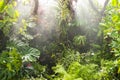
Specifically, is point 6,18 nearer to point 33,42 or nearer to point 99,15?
point 33,42

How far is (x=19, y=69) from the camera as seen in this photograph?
491 centimetres

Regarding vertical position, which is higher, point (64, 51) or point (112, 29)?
point (112, 29)

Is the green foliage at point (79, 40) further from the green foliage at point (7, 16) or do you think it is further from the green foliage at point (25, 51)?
the green foliage at point (7, 16)

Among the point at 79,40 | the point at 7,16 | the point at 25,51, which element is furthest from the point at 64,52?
the point at 7,16

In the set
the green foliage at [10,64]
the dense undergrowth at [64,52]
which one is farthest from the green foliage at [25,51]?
the green foliage at [10,64]

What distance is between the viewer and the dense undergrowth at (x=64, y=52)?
4738mm

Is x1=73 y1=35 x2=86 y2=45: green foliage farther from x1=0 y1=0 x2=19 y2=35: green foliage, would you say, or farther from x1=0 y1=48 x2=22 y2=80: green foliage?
x1=0 y1=48 x2=22 y2=80: green foliage

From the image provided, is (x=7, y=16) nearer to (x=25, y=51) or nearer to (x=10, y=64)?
(x=25, y=51)

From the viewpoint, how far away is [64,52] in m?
5.87

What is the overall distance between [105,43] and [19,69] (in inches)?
76.0

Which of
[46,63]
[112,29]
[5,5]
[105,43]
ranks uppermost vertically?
[5,5]

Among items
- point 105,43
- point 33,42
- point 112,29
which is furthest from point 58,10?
point 112,29

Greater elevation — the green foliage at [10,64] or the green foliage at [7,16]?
the green foliage at [7,16]

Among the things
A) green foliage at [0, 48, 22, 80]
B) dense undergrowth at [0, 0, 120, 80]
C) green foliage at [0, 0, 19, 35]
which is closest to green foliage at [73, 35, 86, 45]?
dense undergrowth at [0, 0, 120, 80]
